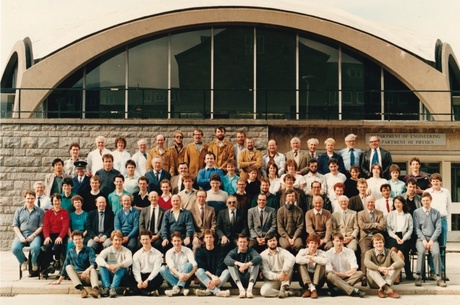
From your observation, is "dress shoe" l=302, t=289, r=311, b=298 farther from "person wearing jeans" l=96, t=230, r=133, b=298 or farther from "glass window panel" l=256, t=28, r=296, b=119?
"glass window panel" l=256, t=28, r=296, b=119

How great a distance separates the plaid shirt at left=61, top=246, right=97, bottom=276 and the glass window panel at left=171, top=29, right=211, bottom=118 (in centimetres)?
880

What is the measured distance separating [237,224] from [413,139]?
28.7 feet

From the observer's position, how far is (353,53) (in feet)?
71.2

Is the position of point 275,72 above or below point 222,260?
above

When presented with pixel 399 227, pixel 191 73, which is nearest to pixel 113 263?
pixel 399 227

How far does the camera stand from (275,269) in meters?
12.3

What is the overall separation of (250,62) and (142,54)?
3171 millimetres

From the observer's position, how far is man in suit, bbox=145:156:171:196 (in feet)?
45.2

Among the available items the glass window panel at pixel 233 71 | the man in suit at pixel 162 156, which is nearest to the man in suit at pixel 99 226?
the man in suit at pixel 162 156

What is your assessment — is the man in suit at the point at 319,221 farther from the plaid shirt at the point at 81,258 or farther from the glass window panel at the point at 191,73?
the glass window panel at the point at 191,73

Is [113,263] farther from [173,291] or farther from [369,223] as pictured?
[369,223]

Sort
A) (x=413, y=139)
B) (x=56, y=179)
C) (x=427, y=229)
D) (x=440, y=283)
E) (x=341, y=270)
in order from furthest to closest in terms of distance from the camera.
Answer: (x=413, y=139)
(x=56, y=179)
(x=427, y=229)
(x=440, y=283)
(x=341, y=270)

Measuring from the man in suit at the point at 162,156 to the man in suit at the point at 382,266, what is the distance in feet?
14.6

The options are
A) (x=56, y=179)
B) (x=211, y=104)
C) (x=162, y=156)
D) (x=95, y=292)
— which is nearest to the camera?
(x=95, y=292)
